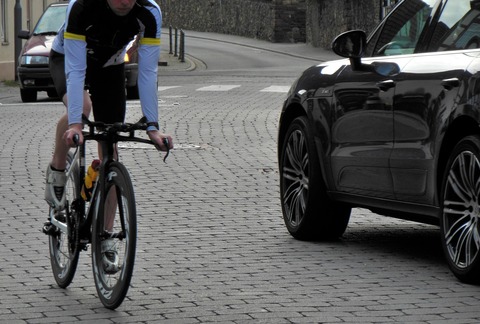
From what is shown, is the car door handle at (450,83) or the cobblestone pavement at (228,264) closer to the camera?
the cobblestone pavement at (228,264)

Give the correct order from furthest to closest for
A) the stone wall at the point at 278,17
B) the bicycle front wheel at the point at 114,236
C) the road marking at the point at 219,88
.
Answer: the stone wall at the point at 278,17 → the road marking at the point at 219,88 → the bicycle front wheel at the point at 114,236

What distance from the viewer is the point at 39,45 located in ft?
92.6

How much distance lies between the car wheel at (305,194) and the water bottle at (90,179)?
2254mm

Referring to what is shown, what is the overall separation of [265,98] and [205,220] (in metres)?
17.5

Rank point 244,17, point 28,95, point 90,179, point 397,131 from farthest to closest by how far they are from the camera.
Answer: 1. point 244,17
2. point 28,95
3. point 397,131
4. point 90,179

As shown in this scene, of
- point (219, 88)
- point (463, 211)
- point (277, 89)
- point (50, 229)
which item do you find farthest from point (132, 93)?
point (463, 211)

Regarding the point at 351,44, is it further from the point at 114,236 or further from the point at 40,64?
the point at 40,64

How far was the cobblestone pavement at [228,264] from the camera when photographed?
274 inches

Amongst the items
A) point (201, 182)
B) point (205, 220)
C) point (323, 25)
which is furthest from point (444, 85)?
point (323, 25)

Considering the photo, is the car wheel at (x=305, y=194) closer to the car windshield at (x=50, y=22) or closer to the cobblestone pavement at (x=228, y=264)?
the cobblestone pavement at (x=228, y=264)

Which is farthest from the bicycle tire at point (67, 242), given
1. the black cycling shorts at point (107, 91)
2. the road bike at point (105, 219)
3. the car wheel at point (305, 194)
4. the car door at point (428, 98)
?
the car wheel at point (305, 194)

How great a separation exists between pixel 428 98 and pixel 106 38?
1.89 m

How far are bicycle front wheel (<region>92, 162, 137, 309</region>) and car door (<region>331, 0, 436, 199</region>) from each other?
6.94 ft

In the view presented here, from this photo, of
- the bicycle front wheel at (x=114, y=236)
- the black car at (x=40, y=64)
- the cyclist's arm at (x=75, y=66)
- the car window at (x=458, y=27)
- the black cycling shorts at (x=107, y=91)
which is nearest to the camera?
the bicycle front wheel at (x=114, y=236)
